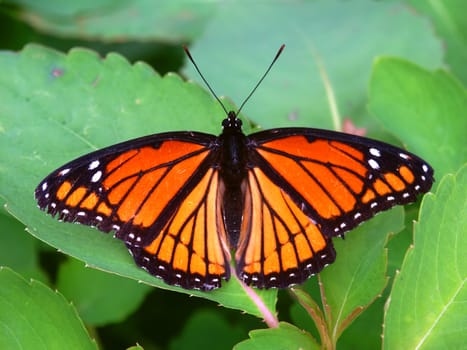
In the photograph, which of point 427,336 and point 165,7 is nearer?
point 427,336

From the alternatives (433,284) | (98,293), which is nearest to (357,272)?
(433,284)

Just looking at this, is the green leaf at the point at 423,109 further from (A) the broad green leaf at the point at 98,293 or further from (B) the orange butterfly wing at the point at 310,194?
(A) the broad green leaf at the point at 98,293

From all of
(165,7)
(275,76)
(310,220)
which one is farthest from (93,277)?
(165,7)

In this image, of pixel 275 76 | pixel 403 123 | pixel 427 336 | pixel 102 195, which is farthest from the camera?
pixel 275 76

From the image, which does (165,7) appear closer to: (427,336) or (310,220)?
(310,220)

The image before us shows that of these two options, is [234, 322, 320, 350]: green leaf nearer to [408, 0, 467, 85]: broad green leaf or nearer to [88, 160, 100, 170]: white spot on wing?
[88, 160, 100, 170]: white spot on wing

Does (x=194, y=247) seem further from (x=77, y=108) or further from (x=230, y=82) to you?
(x=230, y=82)

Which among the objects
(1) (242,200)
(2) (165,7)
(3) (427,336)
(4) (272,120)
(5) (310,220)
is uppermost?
(2) (165,7)
